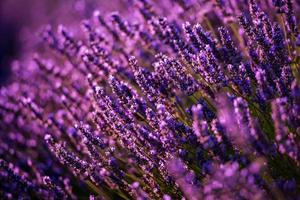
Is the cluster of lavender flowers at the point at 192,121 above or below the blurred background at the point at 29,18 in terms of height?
below

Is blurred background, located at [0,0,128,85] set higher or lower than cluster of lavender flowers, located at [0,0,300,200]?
higher

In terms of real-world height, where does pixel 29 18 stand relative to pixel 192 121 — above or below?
above

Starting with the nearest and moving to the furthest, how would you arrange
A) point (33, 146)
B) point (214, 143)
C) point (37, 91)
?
point (214, 143)
point (33, 146)
point (37, 91)

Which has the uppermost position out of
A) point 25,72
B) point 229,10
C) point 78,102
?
point 25,72

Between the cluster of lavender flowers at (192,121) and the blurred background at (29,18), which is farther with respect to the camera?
the blurred background at (29,18)

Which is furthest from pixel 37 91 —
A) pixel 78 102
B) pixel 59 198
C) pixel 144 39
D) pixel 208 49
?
pixel 208 49

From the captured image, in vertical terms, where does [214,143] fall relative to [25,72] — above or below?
below

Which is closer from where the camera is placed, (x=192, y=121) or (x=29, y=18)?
(x=192, y=121)

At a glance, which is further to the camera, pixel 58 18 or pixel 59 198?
pixel 58 18

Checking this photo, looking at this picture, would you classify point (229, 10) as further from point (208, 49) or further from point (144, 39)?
point (208, 49)

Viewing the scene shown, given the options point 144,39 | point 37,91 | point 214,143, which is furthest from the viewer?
point 37,91

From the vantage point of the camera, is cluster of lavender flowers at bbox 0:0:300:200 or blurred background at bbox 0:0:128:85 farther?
blurred background at bbox 0:0:128:85
